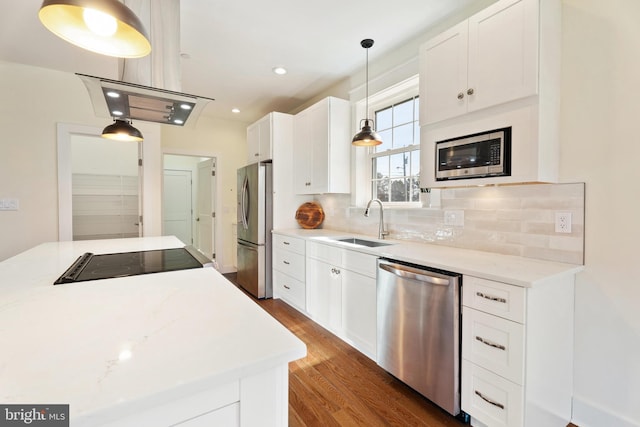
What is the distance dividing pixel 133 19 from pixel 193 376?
1.01m

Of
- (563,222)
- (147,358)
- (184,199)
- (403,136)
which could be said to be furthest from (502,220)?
(184,199)

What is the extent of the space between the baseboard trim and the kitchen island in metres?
1.93

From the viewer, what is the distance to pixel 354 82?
3.36 m

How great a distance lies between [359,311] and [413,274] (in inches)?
28.8

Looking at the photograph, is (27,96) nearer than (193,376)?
No

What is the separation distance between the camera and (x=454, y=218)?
7.66ft

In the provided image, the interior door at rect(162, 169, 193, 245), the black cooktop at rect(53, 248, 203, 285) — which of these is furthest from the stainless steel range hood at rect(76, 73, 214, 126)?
the interior door at rect(162, 169, 193, 245)

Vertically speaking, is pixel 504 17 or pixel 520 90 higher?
pixel 504 17

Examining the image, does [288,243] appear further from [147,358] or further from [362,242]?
[147,358]

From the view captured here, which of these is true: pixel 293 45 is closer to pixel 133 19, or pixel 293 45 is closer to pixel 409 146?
pixel 409 146

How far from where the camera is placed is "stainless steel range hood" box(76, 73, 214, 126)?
58.1 inches

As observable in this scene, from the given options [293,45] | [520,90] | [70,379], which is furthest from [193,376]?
[293,45]

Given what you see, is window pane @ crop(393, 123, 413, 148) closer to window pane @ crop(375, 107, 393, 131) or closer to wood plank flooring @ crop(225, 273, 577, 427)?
window pane @ crop(375, 107, 393, 131)

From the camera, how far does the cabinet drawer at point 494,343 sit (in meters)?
1.42
